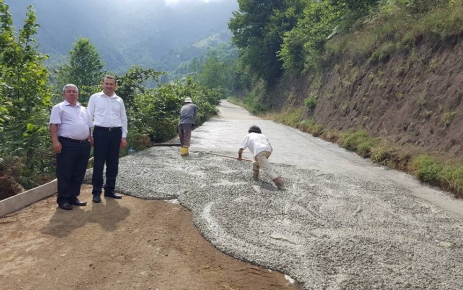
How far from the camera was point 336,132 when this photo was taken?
15.1 m

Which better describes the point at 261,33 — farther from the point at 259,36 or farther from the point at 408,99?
the point at 408,99

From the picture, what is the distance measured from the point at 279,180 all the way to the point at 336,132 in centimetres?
897

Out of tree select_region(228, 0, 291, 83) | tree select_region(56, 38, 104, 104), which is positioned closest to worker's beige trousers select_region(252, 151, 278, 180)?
tree select_region(56, 38, 104, 104)

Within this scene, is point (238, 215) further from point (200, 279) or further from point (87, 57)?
point (87, 57)

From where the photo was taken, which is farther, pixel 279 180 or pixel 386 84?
pixel 386 84

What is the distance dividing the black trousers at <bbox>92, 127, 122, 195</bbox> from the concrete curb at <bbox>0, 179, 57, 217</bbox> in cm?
81

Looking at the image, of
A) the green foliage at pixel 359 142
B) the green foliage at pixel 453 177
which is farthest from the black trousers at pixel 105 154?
the green foliage at pixel 359 142

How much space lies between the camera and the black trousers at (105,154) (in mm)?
5602

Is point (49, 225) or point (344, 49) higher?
point (344, 49)

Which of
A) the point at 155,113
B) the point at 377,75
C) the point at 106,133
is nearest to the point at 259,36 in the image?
the point at 377,75

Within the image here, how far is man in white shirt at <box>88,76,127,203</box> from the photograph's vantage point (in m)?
5.59

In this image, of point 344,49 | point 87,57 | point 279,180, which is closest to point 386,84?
point 344,49

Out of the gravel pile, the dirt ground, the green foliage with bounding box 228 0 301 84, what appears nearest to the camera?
the dirt ground

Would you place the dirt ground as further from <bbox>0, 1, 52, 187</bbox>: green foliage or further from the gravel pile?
<bbox>0, 1, 52, 187</bbox>: green foliage
